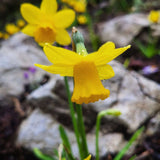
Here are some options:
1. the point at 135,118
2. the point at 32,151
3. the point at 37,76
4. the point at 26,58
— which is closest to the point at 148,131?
the point at 135,118

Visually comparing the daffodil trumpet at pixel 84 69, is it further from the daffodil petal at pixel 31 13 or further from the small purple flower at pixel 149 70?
the small purple flower at pixel 149 70

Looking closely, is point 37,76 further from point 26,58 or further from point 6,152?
point 6,152

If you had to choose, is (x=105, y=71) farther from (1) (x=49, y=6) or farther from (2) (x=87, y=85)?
(1) (x=49, y=6)

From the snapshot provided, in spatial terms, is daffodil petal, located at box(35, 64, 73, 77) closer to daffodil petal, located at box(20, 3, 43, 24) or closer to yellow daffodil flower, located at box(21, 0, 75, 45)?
yellow daffodil flower, located at box(21, 0, 75, 45)

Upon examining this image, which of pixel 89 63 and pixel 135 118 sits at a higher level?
pixel 89 63

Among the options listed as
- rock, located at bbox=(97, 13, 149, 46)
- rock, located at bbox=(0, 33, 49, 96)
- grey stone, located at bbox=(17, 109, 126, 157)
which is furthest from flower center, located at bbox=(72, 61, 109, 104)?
rock, located at bbox=(97, 13, 149, 46)

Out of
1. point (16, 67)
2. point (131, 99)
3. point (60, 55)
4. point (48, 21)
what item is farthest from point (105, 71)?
point (16, 67)
